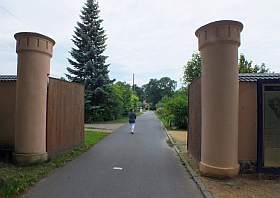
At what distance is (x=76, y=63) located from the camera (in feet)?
129

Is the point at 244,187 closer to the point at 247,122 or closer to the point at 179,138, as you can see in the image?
the point at 247,122

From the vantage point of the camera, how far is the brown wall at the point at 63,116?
12453 mm

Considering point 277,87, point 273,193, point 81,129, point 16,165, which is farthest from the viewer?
point 81,129

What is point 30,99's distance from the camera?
11.5 m

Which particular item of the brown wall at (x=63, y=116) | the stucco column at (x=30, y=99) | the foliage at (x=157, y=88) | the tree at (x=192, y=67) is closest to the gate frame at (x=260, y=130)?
the stucco column at (x=30, y=99)

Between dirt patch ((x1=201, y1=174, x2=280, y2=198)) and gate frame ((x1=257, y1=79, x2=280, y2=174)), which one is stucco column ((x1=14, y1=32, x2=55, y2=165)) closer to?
dirt patch ((x1=201, y1=174, x2=280, y2=198))

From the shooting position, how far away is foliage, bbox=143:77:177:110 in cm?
14212

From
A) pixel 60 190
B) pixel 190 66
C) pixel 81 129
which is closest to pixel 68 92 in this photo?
pixel 81 129

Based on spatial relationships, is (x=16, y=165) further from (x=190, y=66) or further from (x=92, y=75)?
(x=190, y=66)

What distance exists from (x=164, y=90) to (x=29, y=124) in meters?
130

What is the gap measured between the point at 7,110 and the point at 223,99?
6894mm

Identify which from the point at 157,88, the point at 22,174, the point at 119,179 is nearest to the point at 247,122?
the point at 119,179

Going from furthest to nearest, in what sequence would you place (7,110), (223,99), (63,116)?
(63,116) < (7,110) < (223,99)

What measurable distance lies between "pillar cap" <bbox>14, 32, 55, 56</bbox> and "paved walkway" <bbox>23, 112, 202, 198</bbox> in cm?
358
